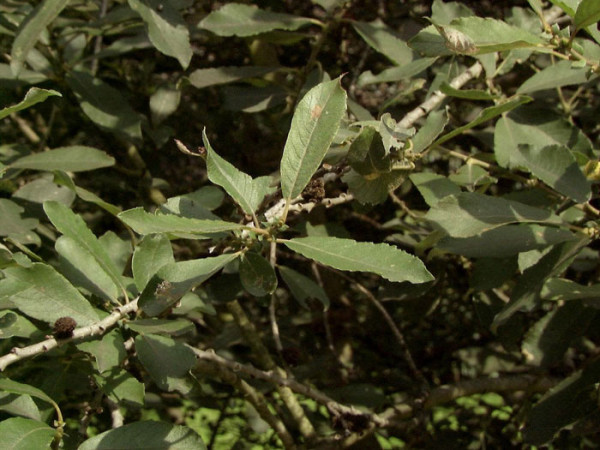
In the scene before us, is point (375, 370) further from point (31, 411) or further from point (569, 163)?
point (31, 411)

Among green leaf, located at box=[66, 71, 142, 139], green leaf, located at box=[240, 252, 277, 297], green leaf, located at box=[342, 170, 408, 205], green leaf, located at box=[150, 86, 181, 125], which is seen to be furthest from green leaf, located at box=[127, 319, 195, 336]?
green leaf, located at box=[150, 86, 181, 125]

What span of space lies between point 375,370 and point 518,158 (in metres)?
1.14

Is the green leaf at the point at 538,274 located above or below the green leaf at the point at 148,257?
below

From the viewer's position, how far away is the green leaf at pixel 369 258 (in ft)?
3.25

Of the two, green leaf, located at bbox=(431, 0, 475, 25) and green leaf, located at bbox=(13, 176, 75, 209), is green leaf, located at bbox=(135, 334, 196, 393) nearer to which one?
green leaf, located at bbox=(13, 176, 75, 209)

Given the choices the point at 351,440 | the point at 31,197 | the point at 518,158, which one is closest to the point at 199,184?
the point at 31,197

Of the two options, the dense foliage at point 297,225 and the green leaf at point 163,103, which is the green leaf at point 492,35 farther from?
the green leaf at point 163,103

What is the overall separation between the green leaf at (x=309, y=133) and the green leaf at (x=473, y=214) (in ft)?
0.92

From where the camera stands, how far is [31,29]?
148 centimetres

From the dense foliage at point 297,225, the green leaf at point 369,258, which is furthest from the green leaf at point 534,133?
the green leaf at point 369,258

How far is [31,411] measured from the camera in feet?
3.68

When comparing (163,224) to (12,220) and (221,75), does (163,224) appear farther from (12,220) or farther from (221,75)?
(221,75)

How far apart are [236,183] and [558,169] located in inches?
23.5

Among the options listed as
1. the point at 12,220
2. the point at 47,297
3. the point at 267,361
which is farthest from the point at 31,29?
the point at 267,361
